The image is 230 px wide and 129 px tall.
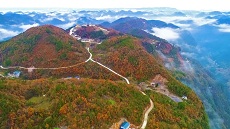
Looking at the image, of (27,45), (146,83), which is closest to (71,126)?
(146,83)

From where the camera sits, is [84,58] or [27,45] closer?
[84,58]

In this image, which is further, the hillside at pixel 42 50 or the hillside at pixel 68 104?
the hillside at pixel 42 50

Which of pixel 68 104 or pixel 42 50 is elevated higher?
pixel 68 104

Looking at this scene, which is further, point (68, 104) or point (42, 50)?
point (42, 50)

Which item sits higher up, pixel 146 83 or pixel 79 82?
pixel 79 82

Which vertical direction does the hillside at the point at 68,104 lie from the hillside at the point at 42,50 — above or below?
above

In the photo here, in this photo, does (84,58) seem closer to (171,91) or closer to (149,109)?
(171,91)

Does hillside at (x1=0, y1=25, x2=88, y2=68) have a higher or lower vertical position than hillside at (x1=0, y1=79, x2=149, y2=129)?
lower

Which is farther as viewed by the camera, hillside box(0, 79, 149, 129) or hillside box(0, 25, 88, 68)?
hillside box(0, 25, 88, 68)
